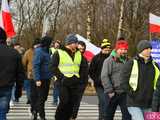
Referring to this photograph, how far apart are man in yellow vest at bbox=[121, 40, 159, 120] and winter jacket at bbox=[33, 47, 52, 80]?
148 inches

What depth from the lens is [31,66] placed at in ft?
47.7

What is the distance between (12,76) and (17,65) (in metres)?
0.18

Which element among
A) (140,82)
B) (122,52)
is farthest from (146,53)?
(122,52)

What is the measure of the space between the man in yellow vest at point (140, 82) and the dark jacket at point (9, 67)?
5.17 ft

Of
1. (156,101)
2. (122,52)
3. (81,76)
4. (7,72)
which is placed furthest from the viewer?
(81,76)

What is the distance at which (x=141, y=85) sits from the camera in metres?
9.57

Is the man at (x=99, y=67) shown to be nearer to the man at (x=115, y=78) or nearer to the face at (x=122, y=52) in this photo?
the man at (x=115, y=78)

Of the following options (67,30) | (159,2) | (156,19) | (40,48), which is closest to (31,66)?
(40,48)

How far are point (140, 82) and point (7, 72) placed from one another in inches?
77.8

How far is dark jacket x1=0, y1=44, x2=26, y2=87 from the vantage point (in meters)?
9.70

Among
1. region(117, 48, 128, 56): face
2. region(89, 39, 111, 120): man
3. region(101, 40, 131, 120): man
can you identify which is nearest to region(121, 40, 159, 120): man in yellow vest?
region(117, 48, 128, 56): face

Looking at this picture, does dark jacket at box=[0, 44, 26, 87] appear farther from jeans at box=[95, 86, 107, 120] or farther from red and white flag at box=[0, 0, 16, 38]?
red and white flag at box=[0, 0, 16, 38]

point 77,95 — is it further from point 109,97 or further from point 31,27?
point 31,27

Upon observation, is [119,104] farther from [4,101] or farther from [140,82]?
[4,101]
